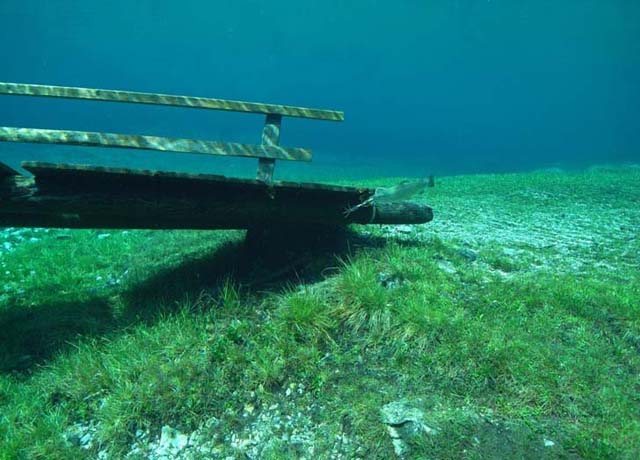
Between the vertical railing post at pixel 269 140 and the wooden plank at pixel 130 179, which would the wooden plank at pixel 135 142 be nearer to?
the vertical railing post at pixel 269 140

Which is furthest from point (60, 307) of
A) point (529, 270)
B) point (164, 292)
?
point (529, 270)

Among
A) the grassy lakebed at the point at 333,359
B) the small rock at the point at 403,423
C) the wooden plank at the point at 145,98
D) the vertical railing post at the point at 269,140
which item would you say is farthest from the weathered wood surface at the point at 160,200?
the small rock at the point at 403,423

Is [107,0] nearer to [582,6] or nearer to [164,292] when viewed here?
[582,6]

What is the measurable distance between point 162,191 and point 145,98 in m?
1.51

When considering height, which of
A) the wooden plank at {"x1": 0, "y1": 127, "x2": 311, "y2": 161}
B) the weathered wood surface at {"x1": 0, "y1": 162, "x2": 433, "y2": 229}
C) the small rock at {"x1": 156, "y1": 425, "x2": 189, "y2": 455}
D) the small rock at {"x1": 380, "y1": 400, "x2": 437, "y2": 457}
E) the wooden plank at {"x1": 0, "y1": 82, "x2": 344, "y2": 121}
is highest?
the wooden plank at {"x1": 0, "y1": 82, "x2": 344, "y2": 121}

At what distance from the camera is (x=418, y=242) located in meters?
6.81

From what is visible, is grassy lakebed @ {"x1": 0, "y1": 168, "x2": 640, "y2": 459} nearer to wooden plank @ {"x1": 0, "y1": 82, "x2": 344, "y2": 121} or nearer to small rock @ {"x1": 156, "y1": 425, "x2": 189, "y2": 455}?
small rock @ {"x1": 156, "y1": 425, "x2": 189, "y2": 455}

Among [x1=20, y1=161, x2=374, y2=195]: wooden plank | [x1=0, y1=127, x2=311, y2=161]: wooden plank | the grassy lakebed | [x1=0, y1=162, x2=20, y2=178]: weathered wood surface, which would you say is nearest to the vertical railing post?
[x1=0, y1=127, x2=311, y2=161]: wooden plank

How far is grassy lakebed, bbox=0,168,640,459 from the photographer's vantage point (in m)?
3.30

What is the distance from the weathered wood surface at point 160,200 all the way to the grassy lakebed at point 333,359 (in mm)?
781

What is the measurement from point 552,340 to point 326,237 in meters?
3.46

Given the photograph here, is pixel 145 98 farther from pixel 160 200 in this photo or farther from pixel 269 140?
pixel 269 140

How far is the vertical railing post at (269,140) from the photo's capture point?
A: 19.2 feet

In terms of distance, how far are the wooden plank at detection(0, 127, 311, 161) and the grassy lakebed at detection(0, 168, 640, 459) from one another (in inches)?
63.2
